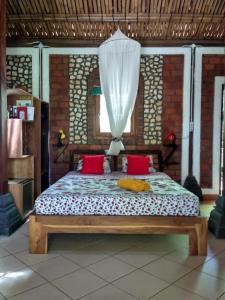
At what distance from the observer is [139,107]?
5082 mm

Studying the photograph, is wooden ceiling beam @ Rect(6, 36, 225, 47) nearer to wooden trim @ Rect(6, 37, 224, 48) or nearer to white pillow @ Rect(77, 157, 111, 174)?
wooden trim @ Rect(6, 37, 224, 48)

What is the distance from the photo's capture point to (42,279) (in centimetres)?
234

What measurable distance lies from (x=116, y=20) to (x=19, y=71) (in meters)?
1.94

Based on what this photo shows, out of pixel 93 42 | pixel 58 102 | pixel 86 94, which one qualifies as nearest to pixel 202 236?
pixel 86 94

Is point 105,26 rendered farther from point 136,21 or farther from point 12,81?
point 12,81

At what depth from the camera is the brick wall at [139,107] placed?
5.05 metres

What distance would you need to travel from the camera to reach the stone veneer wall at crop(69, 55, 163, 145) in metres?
5.05

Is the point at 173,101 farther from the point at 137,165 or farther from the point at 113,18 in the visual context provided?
the point at 113,18

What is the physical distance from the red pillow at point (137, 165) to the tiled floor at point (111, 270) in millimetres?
1391

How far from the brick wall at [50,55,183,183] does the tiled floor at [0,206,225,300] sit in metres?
2.08

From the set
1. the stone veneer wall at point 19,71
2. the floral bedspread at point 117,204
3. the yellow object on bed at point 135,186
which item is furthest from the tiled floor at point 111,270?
the stone veneer wall at point 19,71

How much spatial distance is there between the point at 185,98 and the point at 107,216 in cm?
303

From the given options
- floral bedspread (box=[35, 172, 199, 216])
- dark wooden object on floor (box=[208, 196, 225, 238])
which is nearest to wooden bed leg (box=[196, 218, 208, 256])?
floral bedspread (box=[35, 172, 199, 216])

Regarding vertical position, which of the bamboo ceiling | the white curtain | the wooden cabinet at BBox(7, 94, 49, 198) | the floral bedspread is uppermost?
the bamboo ceiling
